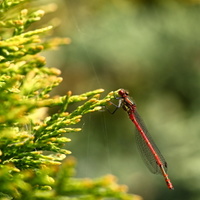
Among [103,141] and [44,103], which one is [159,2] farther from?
[44,103]

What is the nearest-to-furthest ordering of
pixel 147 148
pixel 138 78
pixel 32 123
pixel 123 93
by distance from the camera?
pixel 32 123 → pixel 123 93 → pixel 147 148 → pixel 138 78

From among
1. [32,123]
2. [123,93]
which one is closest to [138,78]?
[123,93]

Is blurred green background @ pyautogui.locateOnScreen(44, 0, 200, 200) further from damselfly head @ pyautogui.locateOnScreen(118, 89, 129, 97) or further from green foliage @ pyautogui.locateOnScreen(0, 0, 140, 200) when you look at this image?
green foliage @ pyautogui.locateOnScreen(0, 0, 140, 200)

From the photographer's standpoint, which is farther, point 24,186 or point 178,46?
point 178,46

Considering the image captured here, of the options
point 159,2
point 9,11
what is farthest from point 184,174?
point 9,11

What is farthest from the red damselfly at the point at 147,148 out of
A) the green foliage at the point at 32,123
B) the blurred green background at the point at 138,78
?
the blurred green background at the point at 138,78

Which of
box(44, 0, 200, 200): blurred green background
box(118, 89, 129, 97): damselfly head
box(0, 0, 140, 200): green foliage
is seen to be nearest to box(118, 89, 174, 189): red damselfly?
box(118, 89, 129, 97): damselfly head

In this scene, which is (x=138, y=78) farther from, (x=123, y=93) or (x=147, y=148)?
(x=123, y=93)
